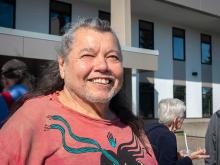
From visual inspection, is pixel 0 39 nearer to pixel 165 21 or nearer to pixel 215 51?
pixel 165 21

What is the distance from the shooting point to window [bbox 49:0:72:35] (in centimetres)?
1716

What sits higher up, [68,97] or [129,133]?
[68,97]

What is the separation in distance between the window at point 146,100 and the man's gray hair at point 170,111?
16.3 meters

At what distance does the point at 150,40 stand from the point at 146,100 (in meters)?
2.99

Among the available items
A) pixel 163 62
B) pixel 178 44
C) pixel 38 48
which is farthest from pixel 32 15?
pixel 178 44

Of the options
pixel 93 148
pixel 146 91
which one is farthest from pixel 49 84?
pixel 146 91

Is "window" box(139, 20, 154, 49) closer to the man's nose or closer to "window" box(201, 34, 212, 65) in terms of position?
"window" box(201, 34, 212, 65)

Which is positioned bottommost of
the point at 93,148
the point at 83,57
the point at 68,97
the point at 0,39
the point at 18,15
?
the point at 93,148

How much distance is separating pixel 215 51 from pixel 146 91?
7380 mm

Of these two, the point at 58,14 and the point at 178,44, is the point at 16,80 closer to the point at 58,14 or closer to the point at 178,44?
the point at 58,14

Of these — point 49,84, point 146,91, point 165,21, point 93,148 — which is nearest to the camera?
point 93,148

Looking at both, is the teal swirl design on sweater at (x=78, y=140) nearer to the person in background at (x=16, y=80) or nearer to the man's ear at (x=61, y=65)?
the man's ear at (x=61, y=65)

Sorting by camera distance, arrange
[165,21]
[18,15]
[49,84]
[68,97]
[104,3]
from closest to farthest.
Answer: [68,97] < [49,84] < [18,15] < [104,3] < [165,21]

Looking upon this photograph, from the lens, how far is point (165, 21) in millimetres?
22359
